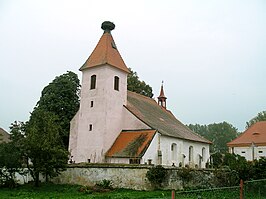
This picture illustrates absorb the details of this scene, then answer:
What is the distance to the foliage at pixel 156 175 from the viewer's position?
2188 centimetres

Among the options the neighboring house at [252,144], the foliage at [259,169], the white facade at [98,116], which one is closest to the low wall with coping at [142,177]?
the foliage at [259,169]

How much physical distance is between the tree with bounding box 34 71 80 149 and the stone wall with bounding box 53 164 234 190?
12151mm

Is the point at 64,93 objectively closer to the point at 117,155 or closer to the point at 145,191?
the point at 117,155

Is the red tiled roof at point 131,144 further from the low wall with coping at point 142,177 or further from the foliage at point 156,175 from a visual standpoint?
the foliage at point 156,175

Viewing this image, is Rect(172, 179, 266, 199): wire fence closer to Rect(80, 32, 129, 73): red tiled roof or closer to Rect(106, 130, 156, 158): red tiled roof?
Rect(106, 130, 156, 158): red tiled roof

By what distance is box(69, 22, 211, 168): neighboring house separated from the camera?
30000mm

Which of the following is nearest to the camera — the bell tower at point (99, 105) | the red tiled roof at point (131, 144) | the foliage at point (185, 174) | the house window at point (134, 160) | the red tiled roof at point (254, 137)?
the foliage at point (185, 174)

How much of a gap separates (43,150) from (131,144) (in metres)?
8.29

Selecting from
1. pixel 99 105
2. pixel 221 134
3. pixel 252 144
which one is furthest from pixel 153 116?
pixel 221 134

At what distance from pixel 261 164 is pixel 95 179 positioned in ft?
37.2

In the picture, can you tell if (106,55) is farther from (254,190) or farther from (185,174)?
(254,190)

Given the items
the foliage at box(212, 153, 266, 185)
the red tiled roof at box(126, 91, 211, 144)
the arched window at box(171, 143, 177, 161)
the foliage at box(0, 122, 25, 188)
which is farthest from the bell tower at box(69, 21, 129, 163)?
the foliage at box(212, 153, 266, 185)

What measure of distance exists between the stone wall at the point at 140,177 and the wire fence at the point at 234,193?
7.25 metres

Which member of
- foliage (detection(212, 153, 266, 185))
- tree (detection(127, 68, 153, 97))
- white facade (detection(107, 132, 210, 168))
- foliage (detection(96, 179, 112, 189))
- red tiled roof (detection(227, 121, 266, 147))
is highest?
tree (detection(127, 68, 153, 97))
